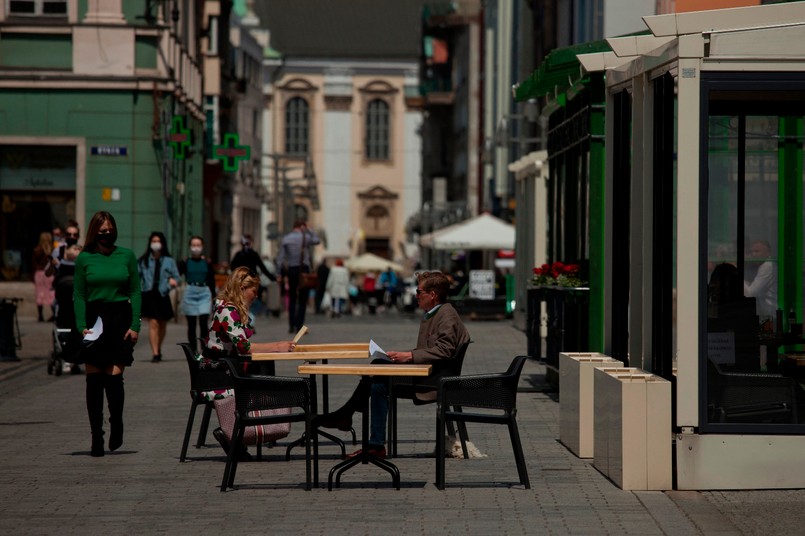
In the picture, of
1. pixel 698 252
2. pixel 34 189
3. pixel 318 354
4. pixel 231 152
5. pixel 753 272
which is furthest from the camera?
pixel 231 152

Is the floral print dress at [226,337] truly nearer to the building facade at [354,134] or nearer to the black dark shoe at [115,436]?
the black dark shoe at [115,436]

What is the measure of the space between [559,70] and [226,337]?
5.44 m

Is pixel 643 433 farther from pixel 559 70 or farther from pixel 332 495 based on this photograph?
pixel 559 70

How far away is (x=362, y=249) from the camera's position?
10169 cm

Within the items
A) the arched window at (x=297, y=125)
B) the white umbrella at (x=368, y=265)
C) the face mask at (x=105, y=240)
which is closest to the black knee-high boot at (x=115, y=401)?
the face mask at (x=105, y=240)

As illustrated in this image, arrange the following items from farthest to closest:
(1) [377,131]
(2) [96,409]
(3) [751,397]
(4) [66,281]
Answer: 1. (1) [377,131]
2. (4) [66,281]
3. (2) [96,409]
4. (3) [751,397]

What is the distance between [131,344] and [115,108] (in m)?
21.2

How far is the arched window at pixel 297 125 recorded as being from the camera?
10431 cm

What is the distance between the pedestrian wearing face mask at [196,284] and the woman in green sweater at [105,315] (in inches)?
390

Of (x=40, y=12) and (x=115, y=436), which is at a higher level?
(x=40, y=12)

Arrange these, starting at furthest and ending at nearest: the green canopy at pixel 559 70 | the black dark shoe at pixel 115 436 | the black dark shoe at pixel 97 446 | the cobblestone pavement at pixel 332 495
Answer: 1. the green canopy at pixel 559 70
2. the black dark shoe at pixel 115 436
3. the black dark shoe at pixel 97 446
4. the cobblestone pavement at pixel 332 495

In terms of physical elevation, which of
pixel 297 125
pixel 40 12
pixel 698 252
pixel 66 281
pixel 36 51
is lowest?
pixel 66 281

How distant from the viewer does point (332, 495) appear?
1013cm

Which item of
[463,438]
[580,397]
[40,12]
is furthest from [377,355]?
[40,12]
